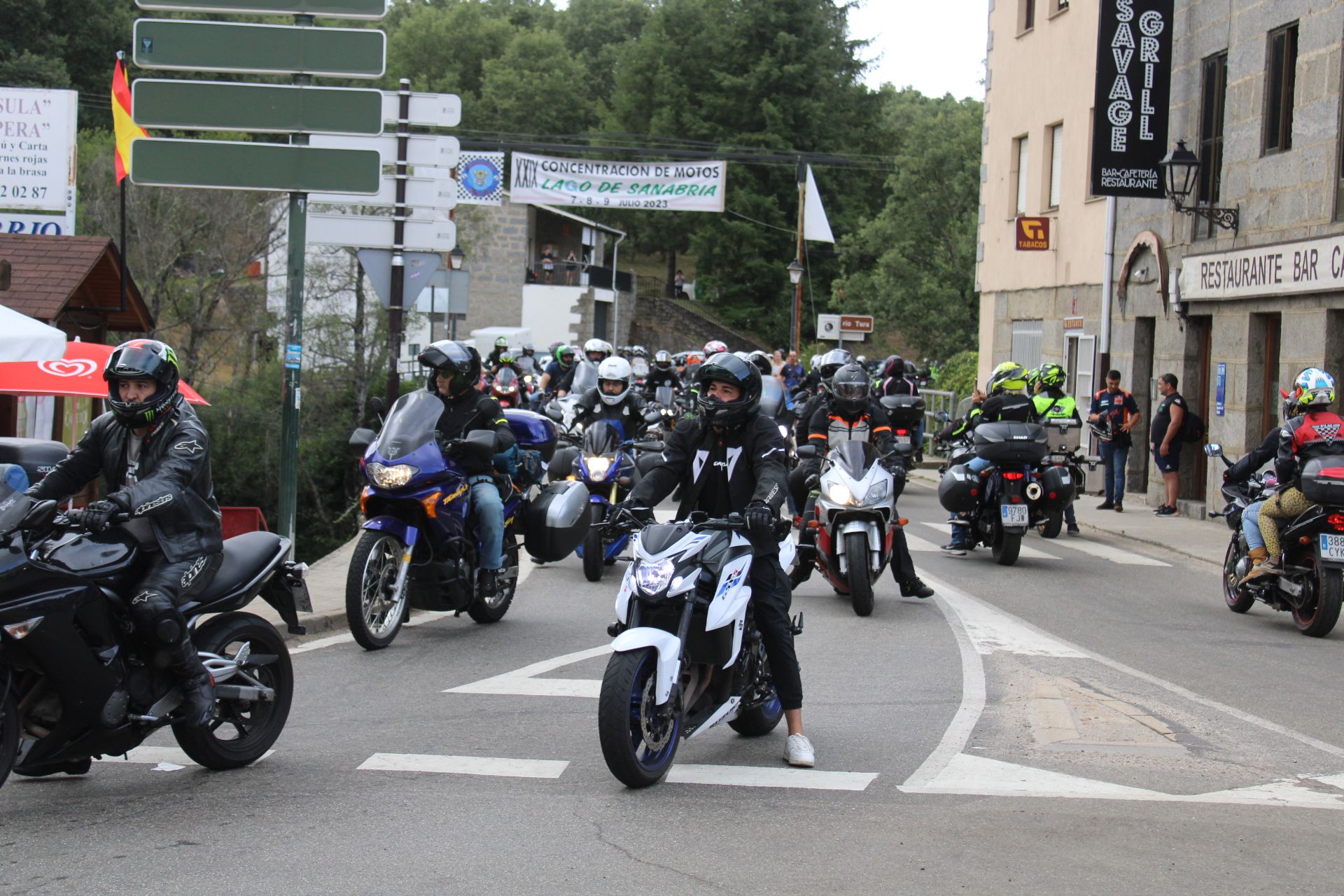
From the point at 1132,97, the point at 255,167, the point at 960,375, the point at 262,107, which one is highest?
the point at 1132,97

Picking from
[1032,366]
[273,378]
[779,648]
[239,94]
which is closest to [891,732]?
[779,648]

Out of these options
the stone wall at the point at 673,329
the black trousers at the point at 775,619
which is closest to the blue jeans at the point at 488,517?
the black trousers at the point at 775,619

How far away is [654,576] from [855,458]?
5597 millimetres

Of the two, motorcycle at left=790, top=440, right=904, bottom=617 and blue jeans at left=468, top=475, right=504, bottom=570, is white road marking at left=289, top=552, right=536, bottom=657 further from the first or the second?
motorcycle at left=790, top=440, right=904, bottom=617

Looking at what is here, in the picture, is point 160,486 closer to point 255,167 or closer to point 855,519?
point 255,167

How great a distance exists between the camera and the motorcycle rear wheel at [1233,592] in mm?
12375

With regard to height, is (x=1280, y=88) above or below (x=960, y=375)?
above

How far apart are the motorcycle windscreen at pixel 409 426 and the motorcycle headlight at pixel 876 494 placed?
3.29 metres

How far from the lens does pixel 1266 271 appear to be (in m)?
19.6

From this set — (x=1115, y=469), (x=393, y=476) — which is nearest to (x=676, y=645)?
(x=393, y=476)

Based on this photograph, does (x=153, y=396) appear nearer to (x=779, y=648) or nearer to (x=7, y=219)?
(x=779, y=648)

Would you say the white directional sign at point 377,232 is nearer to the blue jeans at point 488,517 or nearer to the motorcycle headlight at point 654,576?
the blue jeans at point 488,517

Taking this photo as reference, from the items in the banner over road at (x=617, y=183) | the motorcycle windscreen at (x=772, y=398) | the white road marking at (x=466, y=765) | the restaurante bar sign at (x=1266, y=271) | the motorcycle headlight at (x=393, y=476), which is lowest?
the white road marking at (x=466, y=765)

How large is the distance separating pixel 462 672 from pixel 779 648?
9.54ft
